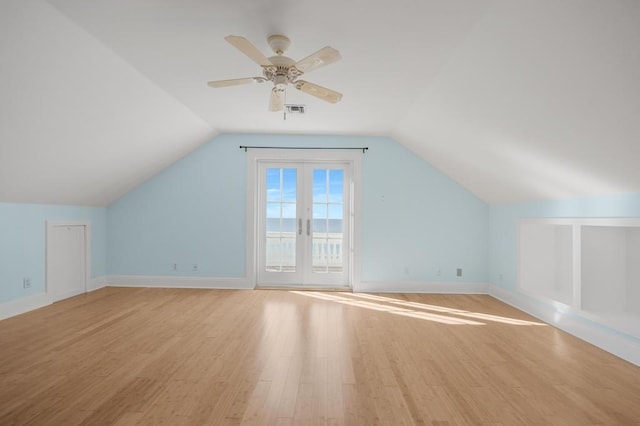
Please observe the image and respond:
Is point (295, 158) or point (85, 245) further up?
point (295, 158)

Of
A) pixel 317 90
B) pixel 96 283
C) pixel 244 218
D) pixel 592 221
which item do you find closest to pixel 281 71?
pixel 317 90

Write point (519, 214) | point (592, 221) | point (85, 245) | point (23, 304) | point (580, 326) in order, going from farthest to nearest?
point (85, 245) → point (519, 214) → point (23, 304) → point (580, 326) → point (592, 221)

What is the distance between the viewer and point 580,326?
3596mm

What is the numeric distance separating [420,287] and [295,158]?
2.82m

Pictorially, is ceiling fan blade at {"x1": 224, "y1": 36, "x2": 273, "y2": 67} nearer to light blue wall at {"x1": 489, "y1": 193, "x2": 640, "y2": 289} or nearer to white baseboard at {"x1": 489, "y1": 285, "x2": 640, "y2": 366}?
light blue wall at {"x1": 489, "y1": 193, "x2": 640, "y2": 289}

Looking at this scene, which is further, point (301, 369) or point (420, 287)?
point (420, 287)

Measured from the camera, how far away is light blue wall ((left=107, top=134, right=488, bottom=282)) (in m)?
5.69

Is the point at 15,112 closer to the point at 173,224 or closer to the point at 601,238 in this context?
the point at 173,224

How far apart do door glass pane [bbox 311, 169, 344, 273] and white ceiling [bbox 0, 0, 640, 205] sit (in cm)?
149

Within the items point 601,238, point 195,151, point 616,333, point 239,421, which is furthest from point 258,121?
point 616,333

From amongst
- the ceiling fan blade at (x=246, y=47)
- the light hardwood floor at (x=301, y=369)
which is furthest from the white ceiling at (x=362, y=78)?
the light hardwood floor at (x=301, y=369)

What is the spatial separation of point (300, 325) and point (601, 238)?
3.23m

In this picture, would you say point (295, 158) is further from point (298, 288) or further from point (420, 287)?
point (420, 287)

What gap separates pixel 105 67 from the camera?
3094mm
